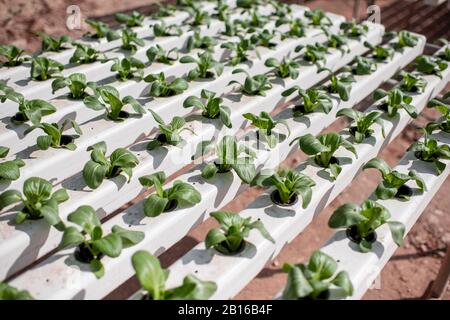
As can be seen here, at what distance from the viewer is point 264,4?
5531 millimetres

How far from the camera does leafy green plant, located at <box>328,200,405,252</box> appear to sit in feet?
7.30

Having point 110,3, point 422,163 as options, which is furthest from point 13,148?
point 110,3

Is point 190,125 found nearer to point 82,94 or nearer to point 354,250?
point 82,94

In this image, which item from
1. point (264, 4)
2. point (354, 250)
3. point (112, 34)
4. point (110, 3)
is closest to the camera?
point (354, 250)

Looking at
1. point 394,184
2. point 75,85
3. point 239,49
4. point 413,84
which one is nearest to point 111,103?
point 75,85

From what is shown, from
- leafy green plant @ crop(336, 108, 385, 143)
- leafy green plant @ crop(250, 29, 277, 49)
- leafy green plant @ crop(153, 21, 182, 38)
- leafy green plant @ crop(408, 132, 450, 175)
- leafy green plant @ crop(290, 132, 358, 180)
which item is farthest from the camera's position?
leafy green plant @ crop(153, 21, 182, 38)

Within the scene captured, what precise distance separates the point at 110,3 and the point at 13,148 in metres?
6.46

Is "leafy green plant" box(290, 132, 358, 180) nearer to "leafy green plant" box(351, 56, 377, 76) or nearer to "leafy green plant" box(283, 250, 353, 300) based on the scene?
"leafy green plant" box(283, 250, 353, 300)

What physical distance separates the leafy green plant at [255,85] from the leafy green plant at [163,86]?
39 cm

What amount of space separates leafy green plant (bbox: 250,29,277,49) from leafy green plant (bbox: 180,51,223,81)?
0.74m

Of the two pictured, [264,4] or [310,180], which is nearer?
[310,180]

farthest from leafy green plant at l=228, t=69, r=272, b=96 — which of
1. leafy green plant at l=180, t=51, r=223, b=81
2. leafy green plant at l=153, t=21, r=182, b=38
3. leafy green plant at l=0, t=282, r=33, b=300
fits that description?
leafy green plant at l=0, t=282, r=33, b=300

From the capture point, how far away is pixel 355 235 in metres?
2.34

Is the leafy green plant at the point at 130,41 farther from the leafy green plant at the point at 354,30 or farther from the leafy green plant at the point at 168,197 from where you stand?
the leafy green plant at the point at 354,30
